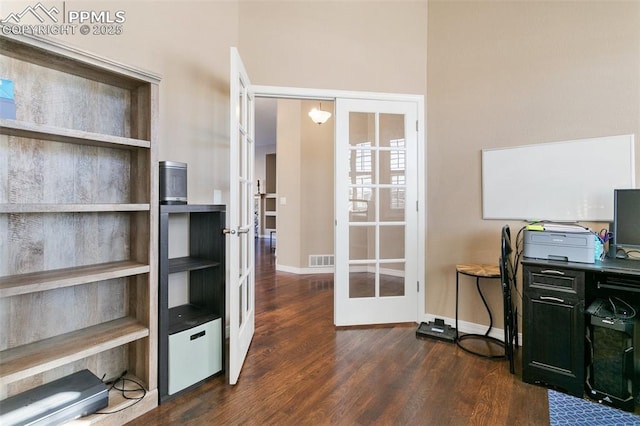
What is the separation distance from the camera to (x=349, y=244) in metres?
2.97

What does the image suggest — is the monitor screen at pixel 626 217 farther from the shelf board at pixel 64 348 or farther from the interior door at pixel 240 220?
the shelf board at pixel 64 348

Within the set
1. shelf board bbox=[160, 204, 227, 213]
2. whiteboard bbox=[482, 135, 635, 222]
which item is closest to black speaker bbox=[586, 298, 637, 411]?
whiteboard bbox=[482, 135, 635, 222]

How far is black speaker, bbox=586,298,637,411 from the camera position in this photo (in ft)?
5.69

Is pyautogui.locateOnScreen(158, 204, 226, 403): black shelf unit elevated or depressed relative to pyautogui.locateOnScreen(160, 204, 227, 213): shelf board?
depressed

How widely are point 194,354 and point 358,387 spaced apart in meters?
1.09

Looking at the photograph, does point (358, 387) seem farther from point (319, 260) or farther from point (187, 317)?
point (319, 260)

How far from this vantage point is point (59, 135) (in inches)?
57.1

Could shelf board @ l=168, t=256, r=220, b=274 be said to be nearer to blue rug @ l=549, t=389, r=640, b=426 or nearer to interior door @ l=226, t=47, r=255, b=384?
interior door @ l=226, t=47, r=255, b=384

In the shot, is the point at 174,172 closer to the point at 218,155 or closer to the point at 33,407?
the point at 218,155

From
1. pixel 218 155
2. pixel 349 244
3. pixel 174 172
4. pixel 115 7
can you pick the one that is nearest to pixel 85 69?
pixel 115 7

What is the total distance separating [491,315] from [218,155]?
282 centimetres

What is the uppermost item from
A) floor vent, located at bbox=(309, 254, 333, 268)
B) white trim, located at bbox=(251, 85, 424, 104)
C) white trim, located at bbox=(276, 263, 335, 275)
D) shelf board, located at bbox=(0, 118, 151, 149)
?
white trim, located at bbox=(251, 85, 424, 104)

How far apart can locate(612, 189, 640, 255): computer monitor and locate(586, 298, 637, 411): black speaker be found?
440mm

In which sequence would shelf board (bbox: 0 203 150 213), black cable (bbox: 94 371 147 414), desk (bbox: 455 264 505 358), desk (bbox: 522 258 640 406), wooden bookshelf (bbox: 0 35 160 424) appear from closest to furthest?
shelf board (bbox: 0 203 150 213)
wooden bookshelf (bbox: 0 35 160 424)
black cable (bbox: 94 371 147 414)
desk (bbox: 522 258 640 406)
desk (bbox: 455 264 505 358)
